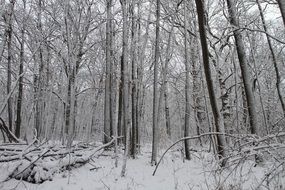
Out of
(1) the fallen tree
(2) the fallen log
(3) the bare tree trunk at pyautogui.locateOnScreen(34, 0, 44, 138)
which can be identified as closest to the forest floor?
(1) the fallen tree

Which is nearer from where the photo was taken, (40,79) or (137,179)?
(137,179)

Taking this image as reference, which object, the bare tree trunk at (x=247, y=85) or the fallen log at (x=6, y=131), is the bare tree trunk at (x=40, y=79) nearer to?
the fallen log at (x=6, y=131)

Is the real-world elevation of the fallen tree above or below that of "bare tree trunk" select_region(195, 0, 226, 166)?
below

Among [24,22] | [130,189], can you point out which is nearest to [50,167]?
[130,189]

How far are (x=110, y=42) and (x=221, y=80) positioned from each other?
230 inches

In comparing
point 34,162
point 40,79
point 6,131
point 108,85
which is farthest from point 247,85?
point 40,79

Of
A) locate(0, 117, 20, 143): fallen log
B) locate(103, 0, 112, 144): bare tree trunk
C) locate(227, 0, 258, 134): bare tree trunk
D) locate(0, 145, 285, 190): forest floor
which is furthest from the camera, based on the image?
locate(103, 0, 112, 144): bare tree trunk

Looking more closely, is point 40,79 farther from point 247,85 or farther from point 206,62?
point 206,62

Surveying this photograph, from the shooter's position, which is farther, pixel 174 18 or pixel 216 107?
pixel 174 18

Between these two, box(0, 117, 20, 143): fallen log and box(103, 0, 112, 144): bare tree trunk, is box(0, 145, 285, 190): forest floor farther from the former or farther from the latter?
box(103, 0, 112, 144): bare tree trunk

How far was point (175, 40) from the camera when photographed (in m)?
15.4

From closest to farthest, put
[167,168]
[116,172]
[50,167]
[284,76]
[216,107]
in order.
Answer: [216,107]
[50,167]
[116,172]
[167,168]
[284,76]

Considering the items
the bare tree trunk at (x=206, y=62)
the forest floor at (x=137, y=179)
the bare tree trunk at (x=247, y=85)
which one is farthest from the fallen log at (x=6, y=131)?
the bare tree trunk at (x=247, y=85)

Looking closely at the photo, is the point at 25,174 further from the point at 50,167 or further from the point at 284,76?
the point at 284,76
